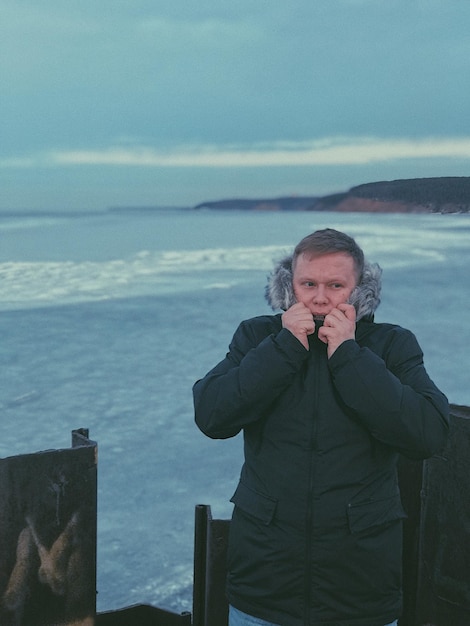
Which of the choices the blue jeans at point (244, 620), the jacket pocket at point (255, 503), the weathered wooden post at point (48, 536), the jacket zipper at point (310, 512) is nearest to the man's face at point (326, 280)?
the jacket zipper at point (310, 512)

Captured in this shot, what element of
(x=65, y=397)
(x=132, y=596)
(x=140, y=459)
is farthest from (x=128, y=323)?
(x=132, y=596)

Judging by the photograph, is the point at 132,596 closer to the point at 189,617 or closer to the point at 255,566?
the point at 189,617

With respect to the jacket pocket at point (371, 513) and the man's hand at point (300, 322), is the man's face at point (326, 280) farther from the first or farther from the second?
the jacket pocket at point (371, 513)

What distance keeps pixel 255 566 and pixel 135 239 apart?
43685 mm

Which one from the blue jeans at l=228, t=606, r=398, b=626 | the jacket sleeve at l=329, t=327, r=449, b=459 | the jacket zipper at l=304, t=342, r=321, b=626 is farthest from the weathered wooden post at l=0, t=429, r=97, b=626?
the jacket sleeve at l=329, t=327, r=449, b=459

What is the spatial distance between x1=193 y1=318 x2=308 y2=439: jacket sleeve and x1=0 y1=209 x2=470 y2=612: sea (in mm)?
289

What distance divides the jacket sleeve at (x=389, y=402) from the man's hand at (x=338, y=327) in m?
0.02

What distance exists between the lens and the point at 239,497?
1.72 meters

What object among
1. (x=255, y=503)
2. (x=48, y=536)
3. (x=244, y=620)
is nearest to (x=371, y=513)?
(x=255, y=503)

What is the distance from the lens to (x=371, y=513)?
5.43ft

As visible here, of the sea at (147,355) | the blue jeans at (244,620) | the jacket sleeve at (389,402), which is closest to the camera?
the jacket sleeve at (389,402)

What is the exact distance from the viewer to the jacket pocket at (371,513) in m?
1.63

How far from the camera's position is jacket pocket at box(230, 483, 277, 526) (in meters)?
1.64

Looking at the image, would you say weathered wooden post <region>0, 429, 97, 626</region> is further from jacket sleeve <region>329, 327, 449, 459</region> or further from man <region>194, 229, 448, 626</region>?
jacket sleeve <region>329, 327, 449, 459</region>
